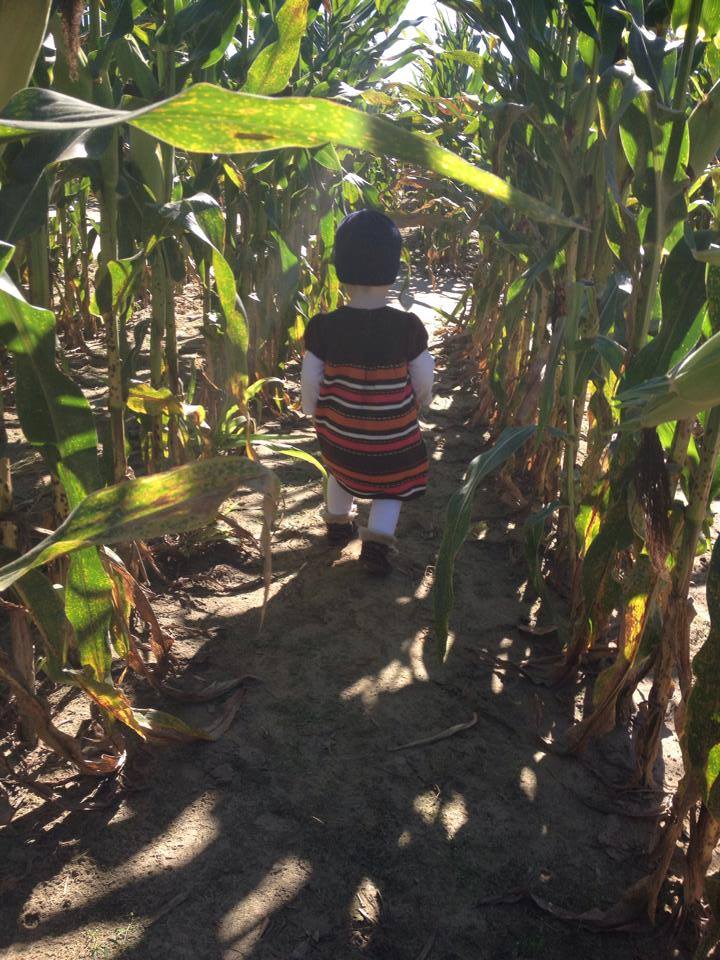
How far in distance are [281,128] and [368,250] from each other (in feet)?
4.59

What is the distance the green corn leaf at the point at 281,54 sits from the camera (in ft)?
5.63

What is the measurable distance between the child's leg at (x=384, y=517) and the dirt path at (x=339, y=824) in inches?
9.8

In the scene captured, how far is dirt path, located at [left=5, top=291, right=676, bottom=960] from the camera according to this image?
1.29 meters

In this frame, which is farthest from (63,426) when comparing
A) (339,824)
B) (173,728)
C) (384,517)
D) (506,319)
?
(506,319)

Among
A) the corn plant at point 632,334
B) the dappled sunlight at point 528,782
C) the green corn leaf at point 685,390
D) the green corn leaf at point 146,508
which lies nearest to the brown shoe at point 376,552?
the corn plant at point 632,334

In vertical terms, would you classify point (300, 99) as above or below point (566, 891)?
above

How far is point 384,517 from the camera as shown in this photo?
2367mm

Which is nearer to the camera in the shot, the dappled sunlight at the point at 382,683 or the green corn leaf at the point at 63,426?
the green corn leaf at the point at 63,426

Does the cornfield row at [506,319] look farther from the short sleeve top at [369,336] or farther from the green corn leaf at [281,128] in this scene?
the short sleeve top at [369,336]

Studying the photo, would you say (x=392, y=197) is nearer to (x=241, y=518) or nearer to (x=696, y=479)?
(x=241, y=518)

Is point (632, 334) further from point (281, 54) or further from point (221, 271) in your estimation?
point (281, 54)

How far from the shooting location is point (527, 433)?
1.75 metres

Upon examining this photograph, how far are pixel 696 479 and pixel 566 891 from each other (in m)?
0.71

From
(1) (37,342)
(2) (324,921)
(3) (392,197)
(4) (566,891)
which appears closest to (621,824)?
(4) (566,891)
